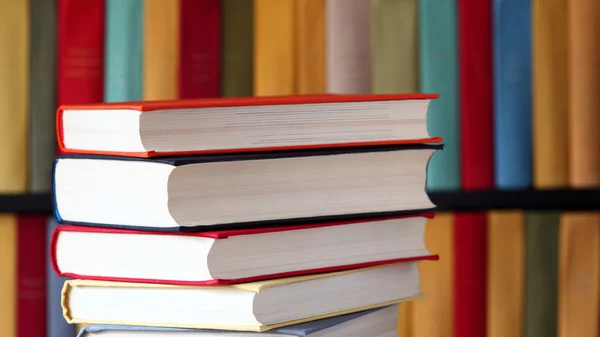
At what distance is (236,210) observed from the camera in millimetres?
513

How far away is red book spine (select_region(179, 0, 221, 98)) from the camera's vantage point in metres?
1.15

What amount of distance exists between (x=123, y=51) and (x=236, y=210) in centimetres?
69

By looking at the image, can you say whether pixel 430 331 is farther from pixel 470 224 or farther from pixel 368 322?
pixel 368 322

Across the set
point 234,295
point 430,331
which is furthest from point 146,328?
point 430,331

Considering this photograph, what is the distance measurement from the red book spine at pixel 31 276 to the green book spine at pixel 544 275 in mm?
681

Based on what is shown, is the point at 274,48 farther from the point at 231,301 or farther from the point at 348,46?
the point at 231,301

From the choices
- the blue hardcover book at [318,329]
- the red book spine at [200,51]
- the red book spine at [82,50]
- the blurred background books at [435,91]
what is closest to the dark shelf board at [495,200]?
the blurred background books at [435,91]

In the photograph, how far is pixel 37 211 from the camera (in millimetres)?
1151

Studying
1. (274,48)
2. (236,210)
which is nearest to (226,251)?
(236,210)

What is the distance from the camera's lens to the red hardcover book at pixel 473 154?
1.12 m

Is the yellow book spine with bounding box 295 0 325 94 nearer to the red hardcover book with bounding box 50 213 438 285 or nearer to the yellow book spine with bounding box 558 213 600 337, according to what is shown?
the yellow book spine with bounding box 558 213 600 337

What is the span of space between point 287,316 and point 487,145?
0.67 meters

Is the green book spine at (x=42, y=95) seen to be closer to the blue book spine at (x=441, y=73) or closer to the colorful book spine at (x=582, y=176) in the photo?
the blue book spine at (x=441, y=73)

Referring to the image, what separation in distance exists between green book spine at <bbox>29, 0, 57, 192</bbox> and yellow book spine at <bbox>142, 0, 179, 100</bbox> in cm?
14
